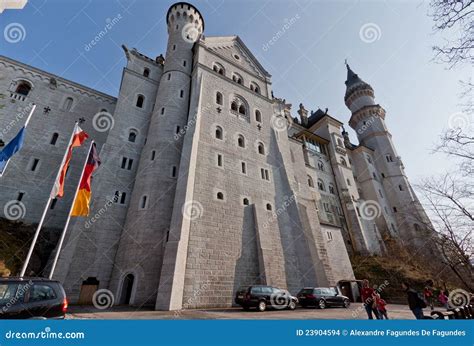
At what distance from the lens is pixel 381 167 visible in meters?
45.5

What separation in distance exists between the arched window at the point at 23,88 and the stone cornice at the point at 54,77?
1.15m

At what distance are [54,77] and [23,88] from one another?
113 inches

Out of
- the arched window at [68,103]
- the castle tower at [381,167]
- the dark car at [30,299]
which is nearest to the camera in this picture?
the dark car at [30,299]

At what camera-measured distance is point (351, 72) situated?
5325 centimetres

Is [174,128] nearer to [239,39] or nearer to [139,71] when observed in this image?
[139,71]

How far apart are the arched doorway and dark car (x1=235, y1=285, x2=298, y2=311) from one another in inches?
300

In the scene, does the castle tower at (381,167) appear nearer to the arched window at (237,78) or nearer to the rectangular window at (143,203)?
the arched window at (237,78)

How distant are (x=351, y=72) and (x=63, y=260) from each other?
2392 inches

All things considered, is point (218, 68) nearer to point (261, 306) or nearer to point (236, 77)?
point (236, 77)

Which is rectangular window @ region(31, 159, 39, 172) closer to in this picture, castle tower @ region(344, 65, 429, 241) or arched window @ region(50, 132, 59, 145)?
arched window @ region(50, 132, 59, 145)

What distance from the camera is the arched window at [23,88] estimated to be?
21.9 meters

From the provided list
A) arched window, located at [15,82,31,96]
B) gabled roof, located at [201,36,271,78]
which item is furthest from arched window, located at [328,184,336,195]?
arched window, located at [15,82,31,96]

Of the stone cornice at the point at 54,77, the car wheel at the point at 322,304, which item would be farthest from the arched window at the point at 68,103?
the car wheel at the point at 322,304

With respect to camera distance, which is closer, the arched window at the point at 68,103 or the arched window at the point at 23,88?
the arched window at the point at 23,88
